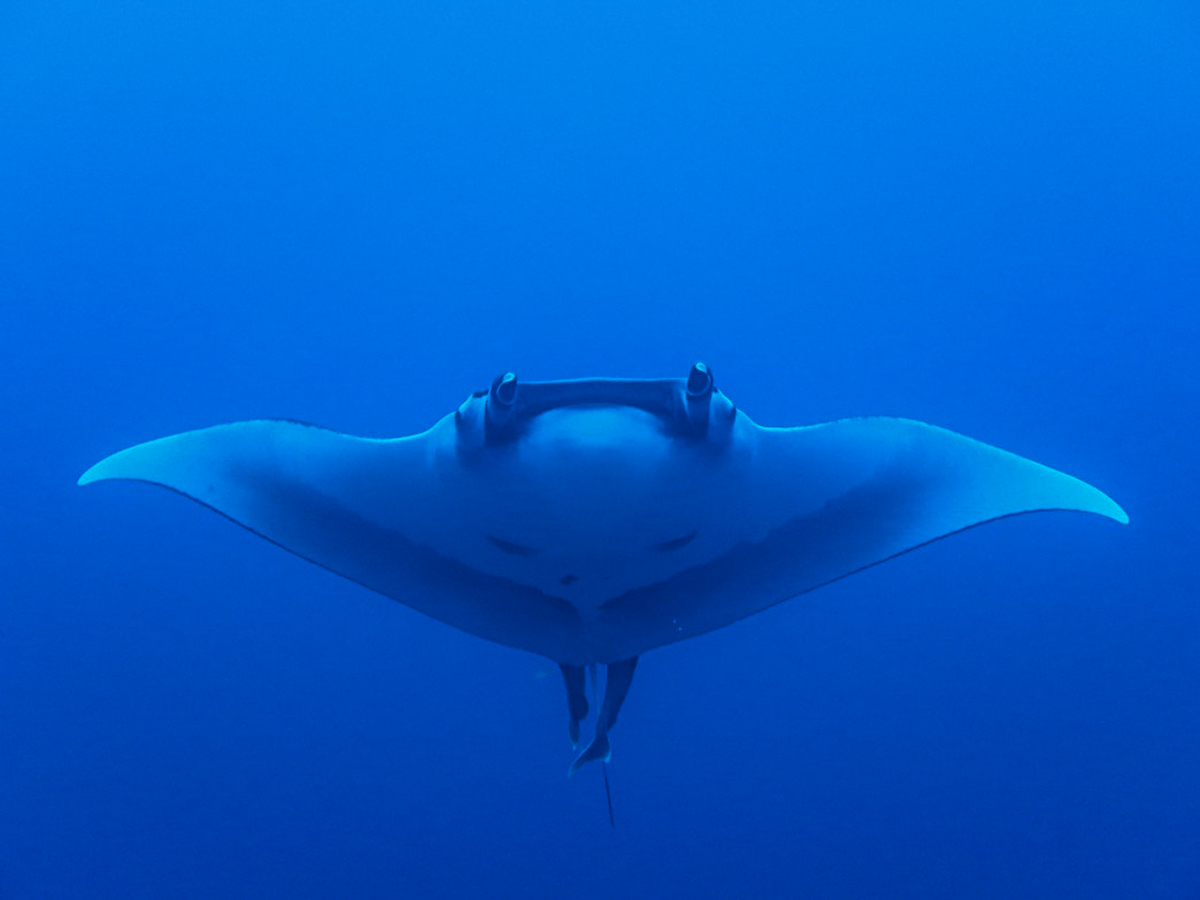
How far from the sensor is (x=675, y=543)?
2.13 meters

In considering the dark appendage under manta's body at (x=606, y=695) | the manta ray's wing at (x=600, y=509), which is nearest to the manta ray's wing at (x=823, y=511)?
the manta ray's wing at (x=600, y=509)

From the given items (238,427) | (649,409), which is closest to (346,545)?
(238,427)

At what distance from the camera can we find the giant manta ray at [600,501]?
1.97m

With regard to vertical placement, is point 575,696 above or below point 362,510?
below

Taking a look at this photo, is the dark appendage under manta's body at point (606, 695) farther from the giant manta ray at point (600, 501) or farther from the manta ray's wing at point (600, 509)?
the manta ray's wing at point (600, 509)

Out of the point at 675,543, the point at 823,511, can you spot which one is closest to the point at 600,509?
the point at 675,543

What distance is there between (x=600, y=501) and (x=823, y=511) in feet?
1.90

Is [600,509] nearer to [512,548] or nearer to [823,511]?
[512,548]

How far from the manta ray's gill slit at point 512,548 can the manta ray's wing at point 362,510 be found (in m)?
0.10

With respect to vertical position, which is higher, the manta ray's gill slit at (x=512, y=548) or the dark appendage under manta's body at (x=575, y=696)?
the manta ray's gill slit at (x=512, y=548)

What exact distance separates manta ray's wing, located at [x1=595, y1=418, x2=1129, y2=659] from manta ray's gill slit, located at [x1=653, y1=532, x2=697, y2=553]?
0.13 feet

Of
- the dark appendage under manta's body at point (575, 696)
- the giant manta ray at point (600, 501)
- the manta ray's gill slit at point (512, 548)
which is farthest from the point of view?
the dark appendage under manta's body at point (575, 696)

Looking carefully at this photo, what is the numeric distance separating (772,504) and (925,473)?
0.37 metres

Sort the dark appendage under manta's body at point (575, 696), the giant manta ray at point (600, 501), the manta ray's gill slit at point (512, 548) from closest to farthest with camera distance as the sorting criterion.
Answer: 1. the giant manta ray at point (600, 501)
2. the manta ray's gill slit at point (512, 548)
3. the dark appendage under manta's body at point (575, 696)
